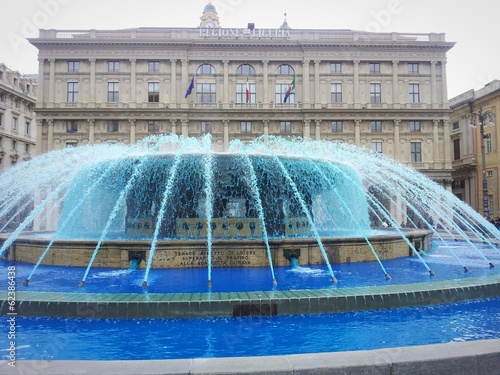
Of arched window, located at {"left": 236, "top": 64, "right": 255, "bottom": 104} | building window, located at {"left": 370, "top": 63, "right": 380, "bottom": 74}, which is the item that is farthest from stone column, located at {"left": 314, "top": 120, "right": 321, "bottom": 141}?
building window, located at {"left": 370, "top": 63, "right": 380, "bottom": 74}

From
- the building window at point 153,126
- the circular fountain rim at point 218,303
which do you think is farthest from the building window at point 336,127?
the circular fountain rim at point 218,303

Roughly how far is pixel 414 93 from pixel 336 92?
8.51 metres

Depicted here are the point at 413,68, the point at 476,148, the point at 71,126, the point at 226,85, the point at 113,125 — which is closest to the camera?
the point at 71,126

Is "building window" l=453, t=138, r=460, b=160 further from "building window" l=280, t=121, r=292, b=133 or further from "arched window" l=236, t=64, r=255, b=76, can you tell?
"arched window" l=236, t=64, r=255, b=76

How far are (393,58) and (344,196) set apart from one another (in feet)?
109

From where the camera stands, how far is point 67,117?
4391 centimetres

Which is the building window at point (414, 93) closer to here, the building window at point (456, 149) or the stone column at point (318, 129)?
the building window at point (456, 149)

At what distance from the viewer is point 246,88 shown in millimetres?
45031

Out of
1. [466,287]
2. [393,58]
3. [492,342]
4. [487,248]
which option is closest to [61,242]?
[466,287]

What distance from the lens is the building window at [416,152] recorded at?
45.9 m

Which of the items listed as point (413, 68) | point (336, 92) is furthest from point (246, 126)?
point (413, 68)

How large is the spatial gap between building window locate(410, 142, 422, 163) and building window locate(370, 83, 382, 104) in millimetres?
Result: 5925

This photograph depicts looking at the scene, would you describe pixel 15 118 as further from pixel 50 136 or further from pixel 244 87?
pixel 244 87

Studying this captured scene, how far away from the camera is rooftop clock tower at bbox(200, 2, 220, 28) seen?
70188mm
